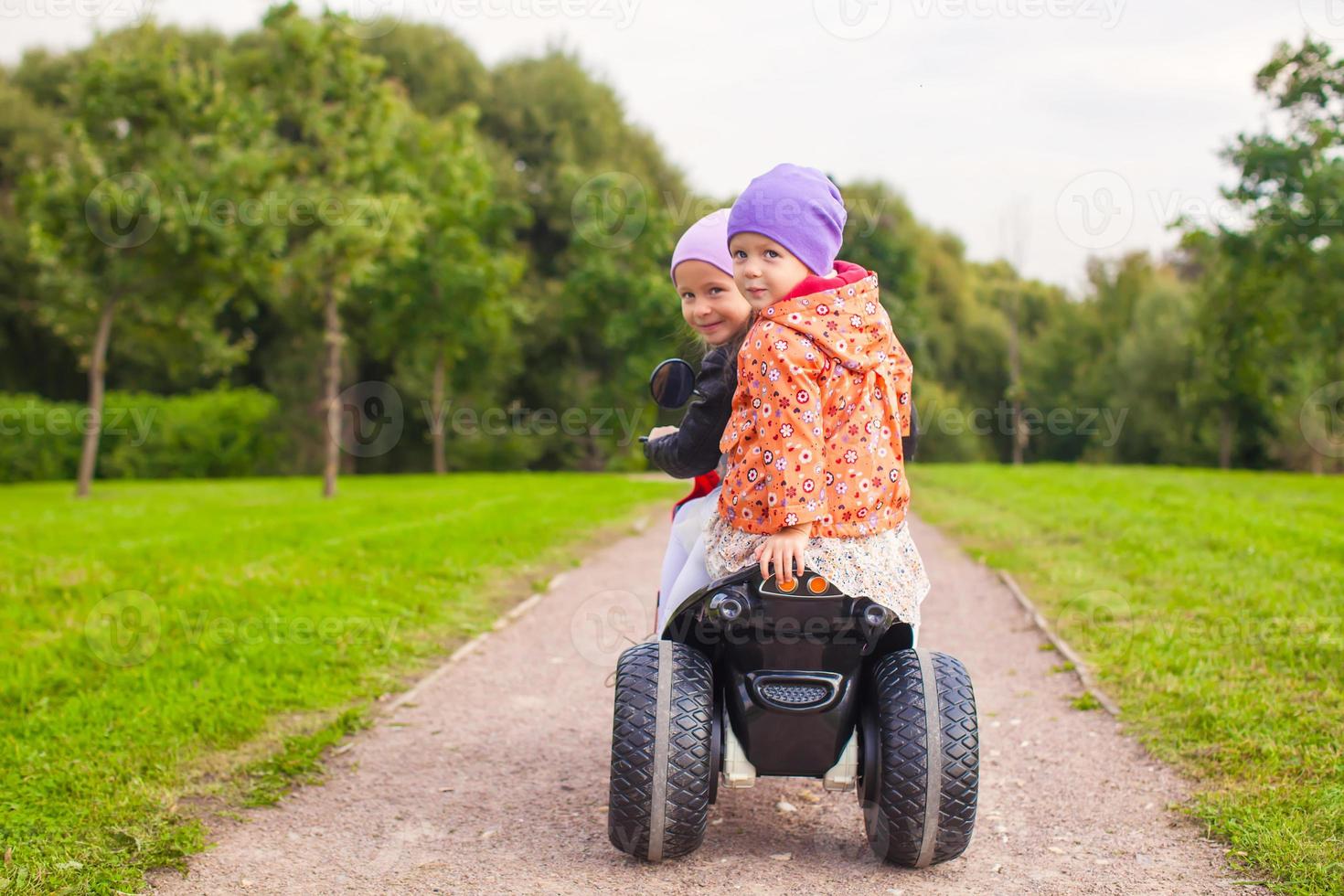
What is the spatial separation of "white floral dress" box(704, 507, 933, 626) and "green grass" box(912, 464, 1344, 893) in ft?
4.44

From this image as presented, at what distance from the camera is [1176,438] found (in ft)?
140

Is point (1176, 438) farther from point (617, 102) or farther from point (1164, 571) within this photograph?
point (1164, 571)

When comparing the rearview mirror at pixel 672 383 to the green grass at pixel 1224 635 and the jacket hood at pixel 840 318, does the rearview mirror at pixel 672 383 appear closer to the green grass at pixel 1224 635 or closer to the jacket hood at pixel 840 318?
the jacket hood at pixel 840 318

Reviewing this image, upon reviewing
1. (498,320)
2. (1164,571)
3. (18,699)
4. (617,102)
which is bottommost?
(18,699)

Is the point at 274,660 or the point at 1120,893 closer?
the point at 1120,893

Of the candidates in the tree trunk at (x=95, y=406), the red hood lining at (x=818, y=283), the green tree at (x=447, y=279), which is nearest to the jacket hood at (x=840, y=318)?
the red hood lining at (x=818, y=283)

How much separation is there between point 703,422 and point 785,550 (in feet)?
1.83

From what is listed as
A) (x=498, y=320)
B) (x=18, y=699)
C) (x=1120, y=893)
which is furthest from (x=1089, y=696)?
(x=498, y=320)

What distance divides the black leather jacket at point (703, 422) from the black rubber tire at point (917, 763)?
2.95 ft

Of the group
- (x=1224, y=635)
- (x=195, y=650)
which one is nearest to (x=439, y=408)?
(x=195, y=650)

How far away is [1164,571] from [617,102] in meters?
37.0

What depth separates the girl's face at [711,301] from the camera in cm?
357

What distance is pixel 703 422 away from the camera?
346 cm

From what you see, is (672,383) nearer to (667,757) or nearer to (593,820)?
(667,757)
